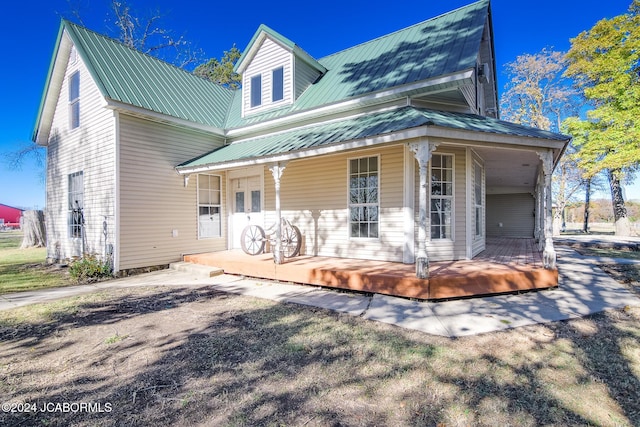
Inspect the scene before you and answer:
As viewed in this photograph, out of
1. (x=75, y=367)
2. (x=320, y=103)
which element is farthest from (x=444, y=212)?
(x=75, y=367)

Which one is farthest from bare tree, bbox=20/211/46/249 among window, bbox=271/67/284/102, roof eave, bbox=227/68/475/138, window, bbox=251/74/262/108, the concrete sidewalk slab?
the concrete sidewalk slab

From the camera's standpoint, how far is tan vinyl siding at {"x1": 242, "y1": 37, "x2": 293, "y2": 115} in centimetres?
918

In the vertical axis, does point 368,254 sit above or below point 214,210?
below

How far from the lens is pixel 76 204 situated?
926cm

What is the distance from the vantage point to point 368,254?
7.20 m

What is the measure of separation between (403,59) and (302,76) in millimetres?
2967

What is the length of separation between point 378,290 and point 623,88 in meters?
17.7

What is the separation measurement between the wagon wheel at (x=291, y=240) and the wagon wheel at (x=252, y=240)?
586 millimetres

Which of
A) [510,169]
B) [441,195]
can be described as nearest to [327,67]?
[441,195]

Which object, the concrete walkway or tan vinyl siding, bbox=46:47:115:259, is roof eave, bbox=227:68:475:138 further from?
the concrete walkway

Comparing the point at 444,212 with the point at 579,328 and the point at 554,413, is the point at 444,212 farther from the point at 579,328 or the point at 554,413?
the point at 554,413

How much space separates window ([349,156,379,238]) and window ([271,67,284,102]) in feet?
11.8

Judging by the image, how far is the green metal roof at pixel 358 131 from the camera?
5566mm

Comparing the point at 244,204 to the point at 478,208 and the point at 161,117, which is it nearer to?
the point at 161,117
